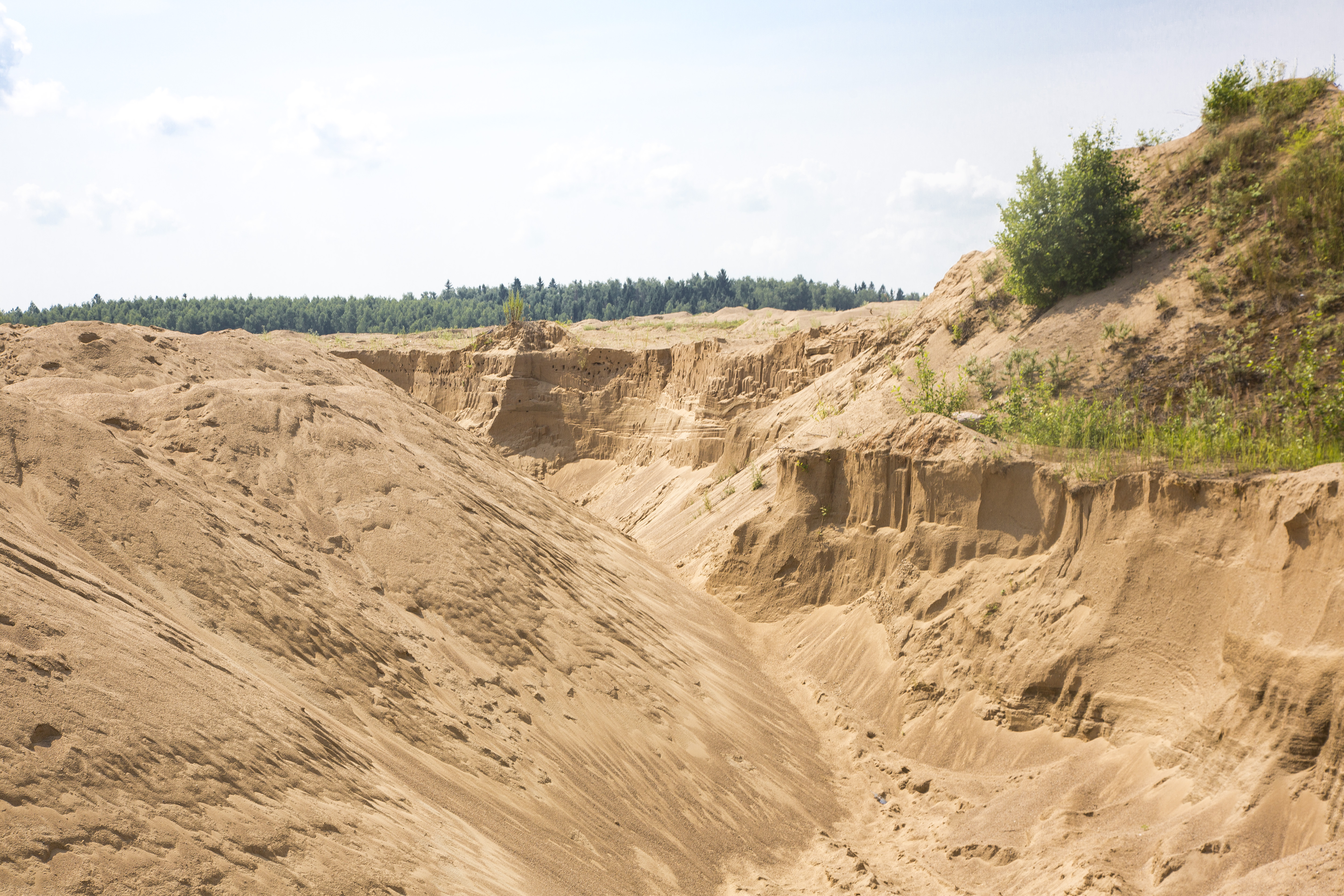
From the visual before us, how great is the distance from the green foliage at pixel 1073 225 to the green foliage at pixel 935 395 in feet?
8.07

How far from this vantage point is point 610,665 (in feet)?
34.6

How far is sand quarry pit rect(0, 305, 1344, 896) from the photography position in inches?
211

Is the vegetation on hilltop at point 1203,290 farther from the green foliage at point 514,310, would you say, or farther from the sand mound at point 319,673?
the green foliage at point 514,310

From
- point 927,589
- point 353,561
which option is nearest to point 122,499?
point 353,561

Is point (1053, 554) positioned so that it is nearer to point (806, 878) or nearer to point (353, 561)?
point (806, 878)

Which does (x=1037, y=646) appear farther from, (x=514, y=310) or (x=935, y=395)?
(x=514, y=310)

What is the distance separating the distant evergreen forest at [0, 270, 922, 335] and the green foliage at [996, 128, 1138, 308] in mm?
69318

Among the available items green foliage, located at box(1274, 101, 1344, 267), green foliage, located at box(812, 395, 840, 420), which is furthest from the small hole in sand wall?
green foliage, located at box(1274, 101, 1344, 267)

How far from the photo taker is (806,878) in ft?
28.3

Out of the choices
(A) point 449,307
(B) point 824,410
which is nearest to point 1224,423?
(B) point 824,410

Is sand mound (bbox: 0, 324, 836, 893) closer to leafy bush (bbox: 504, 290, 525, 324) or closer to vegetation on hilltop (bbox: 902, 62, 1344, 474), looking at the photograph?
vegetation on hilltop (bbox: 902, 62, 1344, 474)

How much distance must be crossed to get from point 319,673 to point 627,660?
4.32 m

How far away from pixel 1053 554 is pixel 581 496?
1968 centimetres

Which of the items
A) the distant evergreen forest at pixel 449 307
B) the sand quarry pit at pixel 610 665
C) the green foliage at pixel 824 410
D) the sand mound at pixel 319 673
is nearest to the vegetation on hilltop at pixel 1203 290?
the sand quarry pit at pixel 610 665
